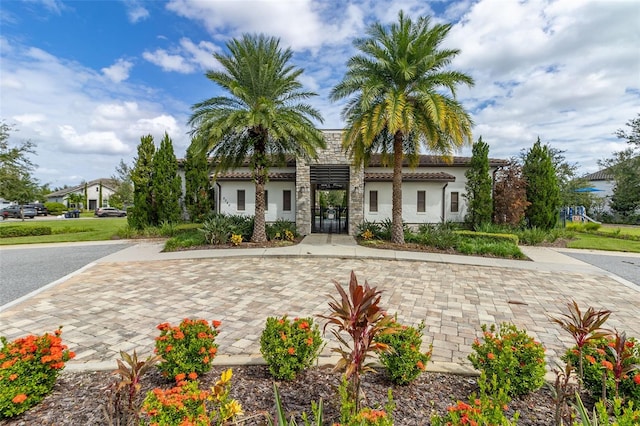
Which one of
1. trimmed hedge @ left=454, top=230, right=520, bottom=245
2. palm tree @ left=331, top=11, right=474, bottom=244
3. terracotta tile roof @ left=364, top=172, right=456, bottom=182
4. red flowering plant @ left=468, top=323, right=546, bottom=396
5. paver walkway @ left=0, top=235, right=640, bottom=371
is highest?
palm tree @ left=331, top=11, right=474, bottom=244

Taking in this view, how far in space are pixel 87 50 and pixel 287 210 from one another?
461 inches

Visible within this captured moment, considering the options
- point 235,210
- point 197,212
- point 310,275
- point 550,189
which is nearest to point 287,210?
point 235,210

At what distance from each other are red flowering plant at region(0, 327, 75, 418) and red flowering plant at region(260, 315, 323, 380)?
2.05 m

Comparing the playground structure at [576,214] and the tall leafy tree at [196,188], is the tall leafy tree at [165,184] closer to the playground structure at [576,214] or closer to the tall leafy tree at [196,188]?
the tall leafy tree at [196,188]

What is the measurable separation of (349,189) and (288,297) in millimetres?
11141

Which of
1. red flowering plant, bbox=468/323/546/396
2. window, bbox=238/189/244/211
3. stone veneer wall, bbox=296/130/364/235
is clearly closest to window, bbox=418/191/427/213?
stone veneer wall, bbox=296/130/364/235

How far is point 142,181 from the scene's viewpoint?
54.9 feet

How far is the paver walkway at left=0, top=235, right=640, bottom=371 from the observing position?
4387 millimetres

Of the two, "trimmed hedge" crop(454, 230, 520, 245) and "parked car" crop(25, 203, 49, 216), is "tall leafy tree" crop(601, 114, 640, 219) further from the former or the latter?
"parked car" crop(25, 203, 49, 216)

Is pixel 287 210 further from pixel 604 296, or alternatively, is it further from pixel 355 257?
pixel 604 296

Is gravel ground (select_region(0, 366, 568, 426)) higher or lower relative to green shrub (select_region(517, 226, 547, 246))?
lower

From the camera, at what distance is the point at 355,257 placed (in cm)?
1071

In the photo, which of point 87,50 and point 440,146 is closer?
point 87,50

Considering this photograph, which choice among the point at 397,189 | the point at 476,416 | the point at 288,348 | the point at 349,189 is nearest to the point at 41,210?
the point at 349,189
